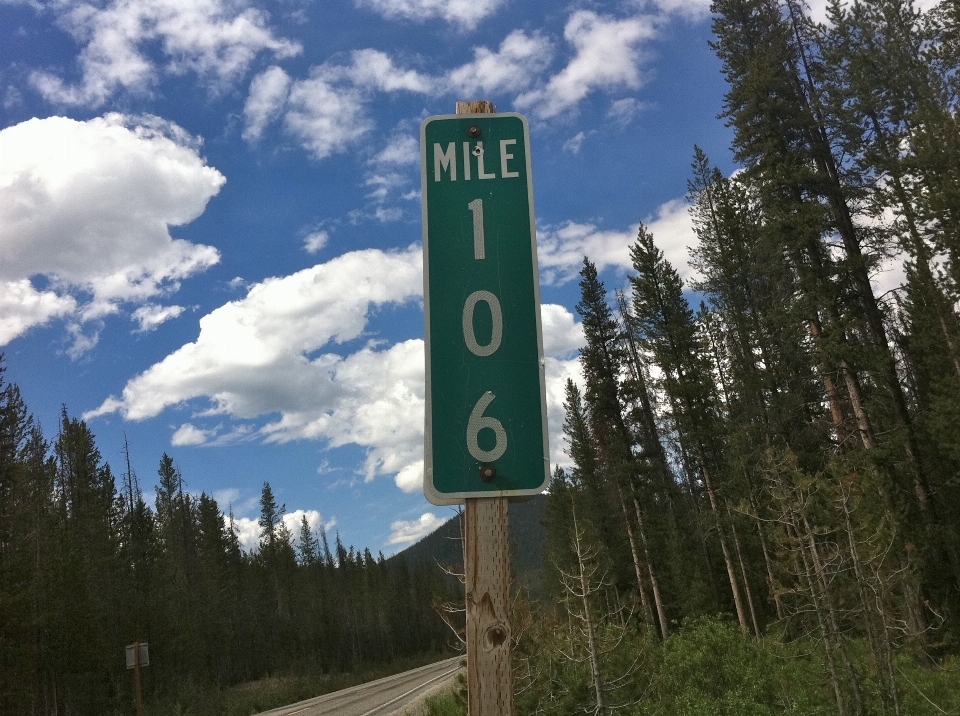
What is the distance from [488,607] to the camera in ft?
5.82

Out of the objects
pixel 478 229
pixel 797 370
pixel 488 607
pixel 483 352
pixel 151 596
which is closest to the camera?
pixel 488 607

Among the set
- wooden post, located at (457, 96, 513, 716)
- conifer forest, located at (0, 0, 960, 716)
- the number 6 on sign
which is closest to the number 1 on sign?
the number 6 on sign

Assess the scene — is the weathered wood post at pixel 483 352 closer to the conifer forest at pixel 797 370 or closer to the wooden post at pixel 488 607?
the wooden post at pixel 488 607

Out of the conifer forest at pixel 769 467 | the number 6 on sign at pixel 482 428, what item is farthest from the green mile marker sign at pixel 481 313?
the conifer forest at pixel 769 467

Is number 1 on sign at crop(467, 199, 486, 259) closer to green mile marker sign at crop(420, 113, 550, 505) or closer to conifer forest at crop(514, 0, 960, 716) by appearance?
green mile marker sign at crop(420, 113, 550, 505)

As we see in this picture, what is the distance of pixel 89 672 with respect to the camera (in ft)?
101

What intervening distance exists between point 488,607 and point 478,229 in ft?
3.51

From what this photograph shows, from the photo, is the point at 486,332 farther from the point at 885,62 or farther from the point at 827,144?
the point at 885,62

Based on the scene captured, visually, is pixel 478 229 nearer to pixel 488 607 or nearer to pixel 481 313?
pixel 481 313

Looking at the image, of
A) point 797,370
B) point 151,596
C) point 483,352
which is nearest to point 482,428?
point 483,352

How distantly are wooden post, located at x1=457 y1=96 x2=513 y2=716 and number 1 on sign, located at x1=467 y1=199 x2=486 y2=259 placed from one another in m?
0.72

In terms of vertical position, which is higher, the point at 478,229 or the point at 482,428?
the point at 478,229

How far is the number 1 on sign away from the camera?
2034 mm

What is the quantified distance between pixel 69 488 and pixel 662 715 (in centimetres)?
4881
